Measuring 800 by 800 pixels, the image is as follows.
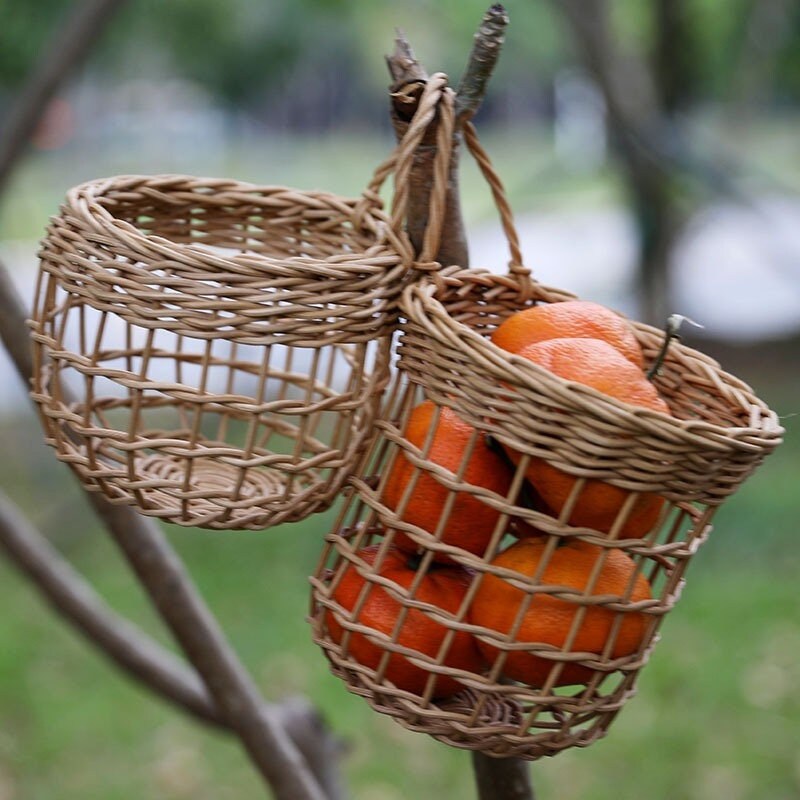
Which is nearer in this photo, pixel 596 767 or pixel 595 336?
pixel 595 336

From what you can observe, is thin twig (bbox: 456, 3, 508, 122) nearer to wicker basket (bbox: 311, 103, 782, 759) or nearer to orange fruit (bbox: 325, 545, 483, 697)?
wicker basket (bbox: 311, 103, 782, 759)

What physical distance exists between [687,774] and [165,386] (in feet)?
5.39

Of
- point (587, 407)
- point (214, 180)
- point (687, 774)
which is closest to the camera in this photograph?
point (587, 407)

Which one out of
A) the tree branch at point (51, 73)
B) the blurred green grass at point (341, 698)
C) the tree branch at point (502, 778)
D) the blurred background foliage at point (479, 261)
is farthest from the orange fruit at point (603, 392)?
the tree branch at point (51, 73)

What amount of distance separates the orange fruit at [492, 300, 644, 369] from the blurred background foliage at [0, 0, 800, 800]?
88cm

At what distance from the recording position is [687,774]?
204 cm

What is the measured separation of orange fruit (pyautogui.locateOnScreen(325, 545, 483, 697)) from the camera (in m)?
0.72

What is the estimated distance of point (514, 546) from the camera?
72 cm

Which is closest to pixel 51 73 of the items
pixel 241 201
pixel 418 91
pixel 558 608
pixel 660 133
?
pixel 241 201

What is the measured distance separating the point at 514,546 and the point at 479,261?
4847 millimetres

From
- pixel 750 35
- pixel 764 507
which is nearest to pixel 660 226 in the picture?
pixel 750 35

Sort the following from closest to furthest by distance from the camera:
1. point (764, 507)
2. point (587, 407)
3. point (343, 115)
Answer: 1. point (587, 407)
2. point (764, 507)
3. point (343, 115)

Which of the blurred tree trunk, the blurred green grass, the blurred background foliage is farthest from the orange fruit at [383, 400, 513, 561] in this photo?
the blurred tree trunk

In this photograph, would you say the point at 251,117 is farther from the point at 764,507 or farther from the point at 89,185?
the point at 89,185
